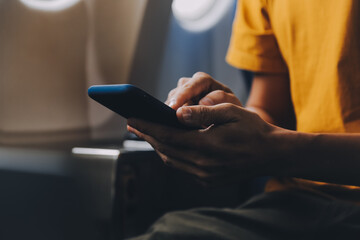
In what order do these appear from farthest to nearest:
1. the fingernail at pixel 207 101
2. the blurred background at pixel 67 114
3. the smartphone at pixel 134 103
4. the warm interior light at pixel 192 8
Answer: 1. the warm interior light at pixel 192 8
2. the blurred background at pixel 67 114
3. the fingernail at pixel 207 101
4. the smartphone at pixel 134 103

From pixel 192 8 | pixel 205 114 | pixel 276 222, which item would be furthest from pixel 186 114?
pixel 192 8

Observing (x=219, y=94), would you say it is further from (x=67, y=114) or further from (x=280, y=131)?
(x=67, y=114)

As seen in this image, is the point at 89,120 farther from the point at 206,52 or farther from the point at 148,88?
the point at 206,52

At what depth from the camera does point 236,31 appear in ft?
3.32

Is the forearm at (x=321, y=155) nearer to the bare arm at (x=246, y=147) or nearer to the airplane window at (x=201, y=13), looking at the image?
the bare arm at (x=246, y=147)

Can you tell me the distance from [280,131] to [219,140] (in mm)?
98

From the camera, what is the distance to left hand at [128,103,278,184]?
1.77 feet

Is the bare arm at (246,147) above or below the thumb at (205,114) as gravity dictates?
below

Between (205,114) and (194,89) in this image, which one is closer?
(205,114)

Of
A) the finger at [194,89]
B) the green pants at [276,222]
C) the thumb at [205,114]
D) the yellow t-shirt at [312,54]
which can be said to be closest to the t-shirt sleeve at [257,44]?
the yellow t-shirt at [312,54]


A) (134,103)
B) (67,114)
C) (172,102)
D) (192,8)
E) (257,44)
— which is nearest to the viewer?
(134,103)

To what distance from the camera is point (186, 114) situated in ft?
1.74

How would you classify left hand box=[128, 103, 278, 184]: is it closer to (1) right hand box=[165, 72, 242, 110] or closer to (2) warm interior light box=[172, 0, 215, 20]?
(1) right hand box=[165, 72, 242, 110]

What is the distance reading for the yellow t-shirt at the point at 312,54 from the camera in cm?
74
